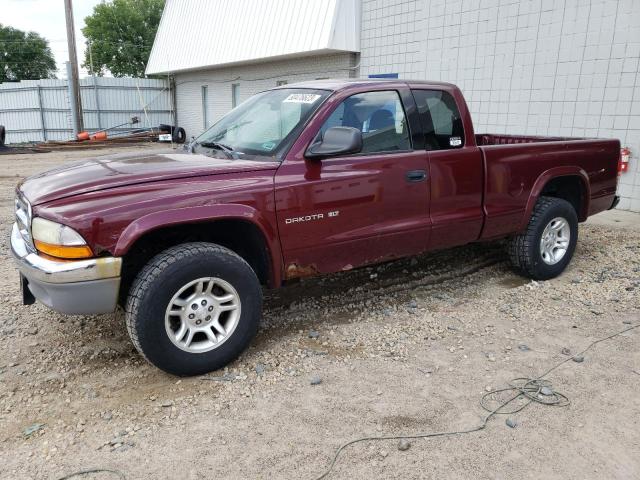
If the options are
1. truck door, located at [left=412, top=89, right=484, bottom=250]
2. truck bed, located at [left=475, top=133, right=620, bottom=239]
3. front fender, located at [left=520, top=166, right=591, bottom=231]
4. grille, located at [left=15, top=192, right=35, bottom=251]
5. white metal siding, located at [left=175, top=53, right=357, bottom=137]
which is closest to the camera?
grille, located at [left=15, top=192, right=35, bottom=251]

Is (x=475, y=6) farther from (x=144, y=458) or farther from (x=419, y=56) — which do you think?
(x=144, y=458)

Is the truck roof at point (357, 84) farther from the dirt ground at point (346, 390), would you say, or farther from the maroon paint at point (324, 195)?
the dirt ground at point (346, 390)

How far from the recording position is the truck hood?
3178 millimetres

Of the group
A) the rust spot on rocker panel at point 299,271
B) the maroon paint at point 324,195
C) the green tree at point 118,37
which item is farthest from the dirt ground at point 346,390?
the green tree at point 118,37

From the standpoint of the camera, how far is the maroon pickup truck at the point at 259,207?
310 cm

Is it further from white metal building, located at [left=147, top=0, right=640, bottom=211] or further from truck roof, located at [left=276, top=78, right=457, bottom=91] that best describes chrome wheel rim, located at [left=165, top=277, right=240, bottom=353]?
white metal building, located at [left=147, top=0, right=640, bottom=211]

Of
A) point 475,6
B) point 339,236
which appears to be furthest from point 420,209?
point 475,6

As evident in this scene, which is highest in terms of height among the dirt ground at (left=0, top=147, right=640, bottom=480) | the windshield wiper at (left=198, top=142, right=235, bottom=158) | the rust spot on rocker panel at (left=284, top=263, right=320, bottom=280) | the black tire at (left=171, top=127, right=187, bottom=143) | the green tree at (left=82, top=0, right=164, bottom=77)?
the green tree at (left=82, top=0, right=164, bottom=77)

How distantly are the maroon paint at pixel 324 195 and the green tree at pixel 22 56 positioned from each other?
198 ft

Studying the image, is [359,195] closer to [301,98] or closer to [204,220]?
[301,98]

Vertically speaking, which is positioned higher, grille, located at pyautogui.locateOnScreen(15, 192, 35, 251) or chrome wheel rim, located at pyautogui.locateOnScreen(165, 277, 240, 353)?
grille, located at pyautogui.locateOnScreen(15, 192, 35, 251)

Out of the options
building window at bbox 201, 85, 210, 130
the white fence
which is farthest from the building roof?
the white fence

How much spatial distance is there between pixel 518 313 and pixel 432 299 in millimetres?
742

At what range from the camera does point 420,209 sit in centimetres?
427
